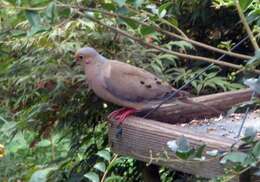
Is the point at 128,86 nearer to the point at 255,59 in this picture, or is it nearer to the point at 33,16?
the point at 33,16

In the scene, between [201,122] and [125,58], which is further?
[125,58]

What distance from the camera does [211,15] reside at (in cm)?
453

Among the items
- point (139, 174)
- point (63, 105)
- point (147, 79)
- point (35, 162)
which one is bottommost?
point (35, 162)

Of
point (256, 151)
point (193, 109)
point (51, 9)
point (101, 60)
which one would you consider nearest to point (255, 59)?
point (256, 151)

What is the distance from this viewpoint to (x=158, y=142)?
266 cm

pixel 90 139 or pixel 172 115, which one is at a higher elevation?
pixel 172 115

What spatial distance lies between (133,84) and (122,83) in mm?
71

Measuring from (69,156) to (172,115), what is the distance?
36.7 inches

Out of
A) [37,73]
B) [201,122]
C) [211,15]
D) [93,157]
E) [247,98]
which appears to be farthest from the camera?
[211,15]

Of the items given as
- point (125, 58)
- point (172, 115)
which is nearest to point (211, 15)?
point (125, 58)

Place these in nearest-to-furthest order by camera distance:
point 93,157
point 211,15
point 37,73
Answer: point 37,73 → point 93,157 → point 211,15

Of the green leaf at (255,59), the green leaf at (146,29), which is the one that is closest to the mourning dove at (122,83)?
the green leaf at (146,29)

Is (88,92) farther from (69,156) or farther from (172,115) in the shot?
(172,115)

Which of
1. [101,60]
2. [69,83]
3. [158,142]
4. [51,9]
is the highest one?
[51,9]
